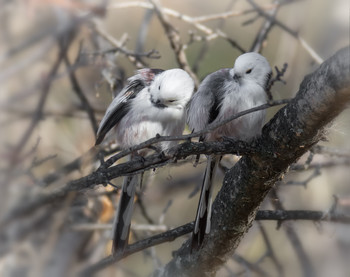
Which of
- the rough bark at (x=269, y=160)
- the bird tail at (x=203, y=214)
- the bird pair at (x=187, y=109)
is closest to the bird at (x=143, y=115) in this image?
the bird pair at (x=187, y=109)

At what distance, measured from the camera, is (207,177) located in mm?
2297

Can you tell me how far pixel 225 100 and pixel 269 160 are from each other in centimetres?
36

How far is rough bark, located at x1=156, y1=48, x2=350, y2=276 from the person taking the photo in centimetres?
161

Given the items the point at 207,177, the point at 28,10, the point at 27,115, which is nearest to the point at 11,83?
the point at 27,115

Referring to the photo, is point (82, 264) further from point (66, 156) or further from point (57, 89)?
point (57, 89)

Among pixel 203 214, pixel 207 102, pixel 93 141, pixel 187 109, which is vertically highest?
pixel 207 102

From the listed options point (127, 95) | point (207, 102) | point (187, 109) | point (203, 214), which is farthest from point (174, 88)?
point (203, 214)

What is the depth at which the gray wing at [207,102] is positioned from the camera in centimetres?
218

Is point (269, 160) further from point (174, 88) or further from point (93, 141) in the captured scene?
point (93, 141)

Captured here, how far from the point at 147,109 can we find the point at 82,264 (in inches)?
52.0

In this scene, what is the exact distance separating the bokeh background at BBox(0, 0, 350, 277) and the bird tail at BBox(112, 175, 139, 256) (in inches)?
8.2

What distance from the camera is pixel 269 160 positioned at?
1.89 m

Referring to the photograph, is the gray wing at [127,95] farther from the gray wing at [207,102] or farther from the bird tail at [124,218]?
the gray wing at [207,102]

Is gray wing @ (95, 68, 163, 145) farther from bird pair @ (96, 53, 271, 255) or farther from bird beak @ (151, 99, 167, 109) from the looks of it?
bird beak @ (151, 99, 167, 109)
